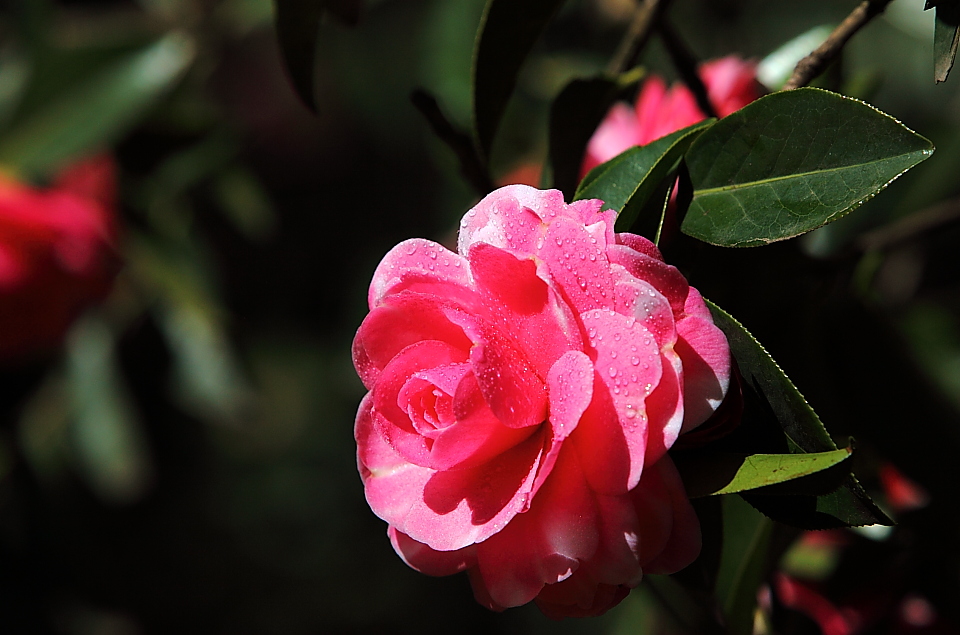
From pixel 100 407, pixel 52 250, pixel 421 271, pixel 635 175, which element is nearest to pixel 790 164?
pixel 635 175

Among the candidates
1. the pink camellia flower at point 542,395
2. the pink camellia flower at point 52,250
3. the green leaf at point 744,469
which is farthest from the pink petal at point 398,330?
the pink camellia flower at point 52,250

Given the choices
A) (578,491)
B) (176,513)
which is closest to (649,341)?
(578,491)

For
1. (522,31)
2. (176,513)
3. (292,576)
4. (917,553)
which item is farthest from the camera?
(292,576)

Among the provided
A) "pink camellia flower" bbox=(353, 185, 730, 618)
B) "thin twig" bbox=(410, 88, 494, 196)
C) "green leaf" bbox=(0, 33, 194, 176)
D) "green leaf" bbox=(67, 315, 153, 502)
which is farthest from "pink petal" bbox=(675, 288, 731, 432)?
"green leaf" bbox=(67, 315, 153, 502)

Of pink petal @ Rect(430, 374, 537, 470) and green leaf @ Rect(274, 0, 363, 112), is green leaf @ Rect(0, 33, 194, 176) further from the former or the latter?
pink petal @ Rect(430, 374, 537, 470)

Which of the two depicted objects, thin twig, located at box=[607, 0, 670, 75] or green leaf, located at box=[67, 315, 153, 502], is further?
green leaf, located at box=[67, 315, 153, 502]

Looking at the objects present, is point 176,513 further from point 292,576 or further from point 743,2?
point 743,2
